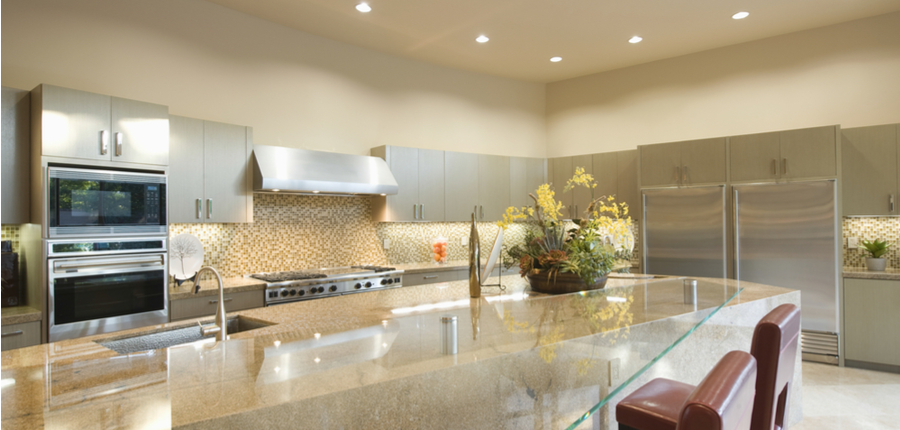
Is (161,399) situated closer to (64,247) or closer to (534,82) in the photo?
(64,247)

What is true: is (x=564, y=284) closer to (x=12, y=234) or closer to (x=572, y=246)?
(x=572, y=246)

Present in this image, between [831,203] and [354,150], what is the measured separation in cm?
454

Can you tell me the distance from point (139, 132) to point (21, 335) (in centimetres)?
141

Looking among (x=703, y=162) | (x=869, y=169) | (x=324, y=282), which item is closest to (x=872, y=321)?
(x=869, y=169)

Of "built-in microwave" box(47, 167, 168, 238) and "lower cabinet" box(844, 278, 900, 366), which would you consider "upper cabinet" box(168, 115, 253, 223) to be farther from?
"lower cabinet" box(844, 278, 900, 366)

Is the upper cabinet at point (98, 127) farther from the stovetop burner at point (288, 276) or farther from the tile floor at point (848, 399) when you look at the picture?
the tile floor at point (848, 399)

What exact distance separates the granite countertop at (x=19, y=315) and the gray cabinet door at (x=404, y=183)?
9.71 feet

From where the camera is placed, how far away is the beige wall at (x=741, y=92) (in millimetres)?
4914

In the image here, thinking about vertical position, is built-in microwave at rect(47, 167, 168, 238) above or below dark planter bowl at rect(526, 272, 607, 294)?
above

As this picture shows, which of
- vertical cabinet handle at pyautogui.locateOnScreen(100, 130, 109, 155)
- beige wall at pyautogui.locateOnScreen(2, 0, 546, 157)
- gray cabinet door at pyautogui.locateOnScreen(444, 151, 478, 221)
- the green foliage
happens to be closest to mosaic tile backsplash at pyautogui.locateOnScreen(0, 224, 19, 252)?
vertical cabinet handle at pyautogui.locateOnScreen(100, 130, 109, 155)

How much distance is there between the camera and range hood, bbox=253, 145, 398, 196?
4.31 metres

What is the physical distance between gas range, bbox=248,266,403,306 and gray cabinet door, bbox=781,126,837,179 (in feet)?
12.6

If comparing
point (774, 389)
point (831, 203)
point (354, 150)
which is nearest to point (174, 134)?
point (354, 150)

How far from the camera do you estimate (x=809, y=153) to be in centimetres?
475
